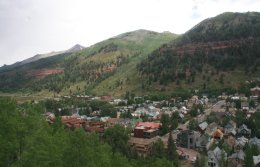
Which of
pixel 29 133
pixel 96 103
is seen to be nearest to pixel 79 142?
pixel 29 133

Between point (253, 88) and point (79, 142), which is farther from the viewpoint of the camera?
point (253, 88)

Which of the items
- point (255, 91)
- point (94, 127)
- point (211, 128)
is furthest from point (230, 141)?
point (255, 91)

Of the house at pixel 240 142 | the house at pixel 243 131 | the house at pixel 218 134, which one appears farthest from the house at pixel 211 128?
the house at pixel 240 142

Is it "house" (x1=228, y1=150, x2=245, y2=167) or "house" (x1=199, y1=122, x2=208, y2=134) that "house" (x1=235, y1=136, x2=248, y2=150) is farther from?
"house" (x1=199, y1=122, x2=208, y2=134)

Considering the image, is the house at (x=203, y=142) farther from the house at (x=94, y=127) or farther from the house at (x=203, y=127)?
the house at (x=94, y=127)

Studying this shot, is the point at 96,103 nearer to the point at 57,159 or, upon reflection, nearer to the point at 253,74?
the point at 253,74

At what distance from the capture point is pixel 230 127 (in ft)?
360

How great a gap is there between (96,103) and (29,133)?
136 m

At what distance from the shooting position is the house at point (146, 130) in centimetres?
10873

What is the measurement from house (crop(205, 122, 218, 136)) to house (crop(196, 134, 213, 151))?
20.5 ft

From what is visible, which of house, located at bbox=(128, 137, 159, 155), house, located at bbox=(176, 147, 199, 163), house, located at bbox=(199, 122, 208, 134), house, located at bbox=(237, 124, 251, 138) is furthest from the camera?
house, located at bbox=(199, 122, 208, 134)

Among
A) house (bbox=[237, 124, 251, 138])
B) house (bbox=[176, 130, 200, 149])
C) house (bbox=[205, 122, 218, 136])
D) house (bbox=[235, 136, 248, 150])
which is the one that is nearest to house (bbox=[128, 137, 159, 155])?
house (bbox=[176, 130, 200, 149])

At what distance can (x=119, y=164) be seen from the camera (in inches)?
1465

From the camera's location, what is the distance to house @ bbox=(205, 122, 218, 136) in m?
107
